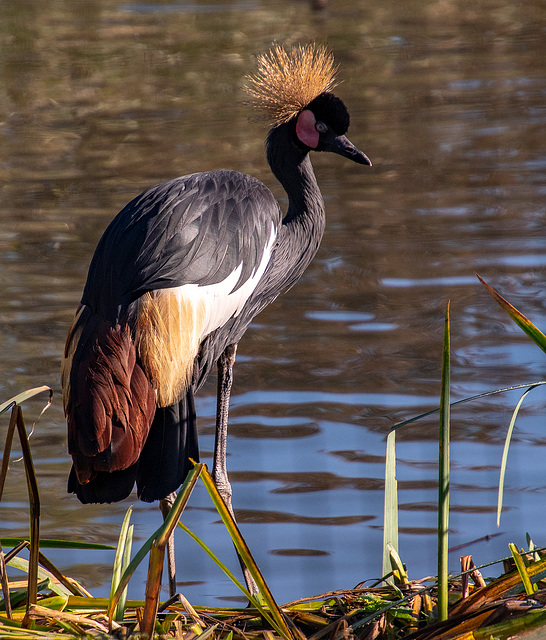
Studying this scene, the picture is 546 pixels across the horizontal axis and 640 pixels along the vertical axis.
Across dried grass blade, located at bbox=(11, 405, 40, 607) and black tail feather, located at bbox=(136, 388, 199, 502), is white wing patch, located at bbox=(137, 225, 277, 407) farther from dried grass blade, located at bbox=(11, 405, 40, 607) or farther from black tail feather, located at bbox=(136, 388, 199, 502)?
dried grass blade, located at bbox=(11, 405, 40, 607)

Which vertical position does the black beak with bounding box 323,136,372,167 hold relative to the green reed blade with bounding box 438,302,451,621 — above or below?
above

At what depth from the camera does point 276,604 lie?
1882 mm

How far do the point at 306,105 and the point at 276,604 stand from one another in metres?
1.79

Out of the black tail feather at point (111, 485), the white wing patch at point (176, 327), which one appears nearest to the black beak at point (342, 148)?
the white wing patch at point (176, 327)

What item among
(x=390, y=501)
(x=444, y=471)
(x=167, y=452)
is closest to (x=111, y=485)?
(x=167, y=452)

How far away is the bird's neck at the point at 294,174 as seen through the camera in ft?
10.4

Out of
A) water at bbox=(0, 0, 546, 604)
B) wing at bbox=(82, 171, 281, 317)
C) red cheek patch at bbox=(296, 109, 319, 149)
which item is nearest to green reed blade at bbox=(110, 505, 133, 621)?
wing at bbox=(82, 171, 281, 317)

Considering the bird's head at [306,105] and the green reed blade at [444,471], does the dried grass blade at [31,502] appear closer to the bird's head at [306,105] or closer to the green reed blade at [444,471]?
the green reed blade at [444,471]

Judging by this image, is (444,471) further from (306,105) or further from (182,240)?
(306,105)

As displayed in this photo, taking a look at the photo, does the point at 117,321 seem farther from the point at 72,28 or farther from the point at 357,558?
the point at 72,28

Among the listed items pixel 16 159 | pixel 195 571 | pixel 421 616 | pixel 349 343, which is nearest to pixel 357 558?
pixel 195 571

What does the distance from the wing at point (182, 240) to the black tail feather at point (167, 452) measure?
1.00ft

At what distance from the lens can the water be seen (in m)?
3.51

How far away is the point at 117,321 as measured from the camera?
7.95 feet
